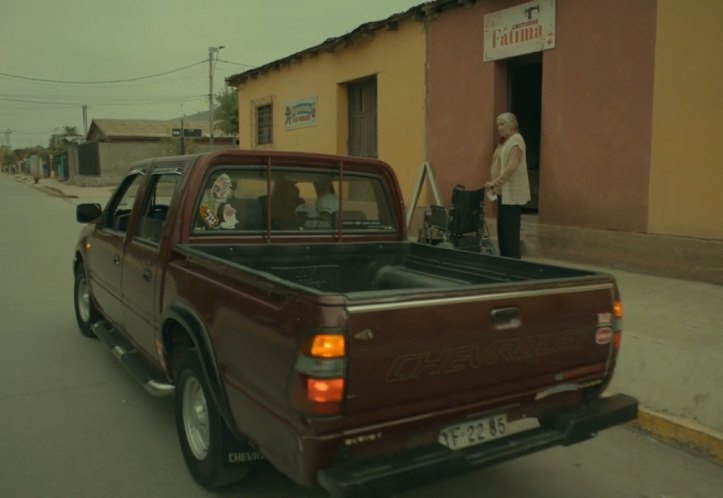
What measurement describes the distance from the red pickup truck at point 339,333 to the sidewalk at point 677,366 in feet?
3.65

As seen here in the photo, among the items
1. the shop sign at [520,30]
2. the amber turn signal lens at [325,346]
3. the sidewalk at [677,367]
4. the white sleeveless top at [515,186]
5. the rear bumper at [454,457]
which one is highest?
the shop sign at [520,30]

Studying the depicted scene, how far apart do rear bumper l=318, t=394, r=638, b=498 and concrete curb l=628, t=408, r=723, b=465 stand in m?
1.04

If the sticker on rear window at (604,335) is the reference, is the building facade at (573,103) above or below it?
above

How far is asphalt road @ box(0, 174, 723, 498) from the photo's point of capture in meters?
3.37

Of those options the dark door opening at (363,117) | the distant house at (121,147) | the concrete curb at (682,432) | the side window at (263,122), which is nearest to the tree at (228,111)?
the distant house at (121,147)

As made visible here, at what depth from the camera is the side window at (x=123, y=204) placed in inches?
206

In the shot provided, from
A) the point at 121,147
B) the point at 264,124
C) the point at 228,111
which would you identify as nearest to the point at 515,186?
the point at 264,124

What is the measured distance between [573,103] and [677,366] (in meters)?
4.78

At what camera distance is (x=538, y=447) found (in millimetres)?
2848

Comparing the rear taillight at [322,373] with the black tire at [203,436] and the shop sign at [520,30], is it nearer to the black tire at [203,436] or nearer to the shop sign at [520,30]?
the black tire at [203,436]

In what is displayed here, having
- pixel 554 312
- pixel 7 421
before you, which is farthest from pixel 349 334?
pixel 7 421

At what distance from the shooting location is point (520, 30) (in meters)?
9.22

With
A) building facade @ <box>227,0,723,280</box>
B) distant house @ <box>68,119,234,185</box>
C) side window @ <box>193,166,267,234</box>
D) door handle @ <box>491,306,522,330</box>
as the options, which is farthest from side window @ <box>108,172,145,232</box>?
distant house @ <box>68,119,234,185</box>

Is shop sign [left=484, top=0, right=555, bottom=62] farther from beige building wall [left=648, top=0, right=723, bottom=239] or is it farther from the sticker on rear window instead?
the sticker on rear window
